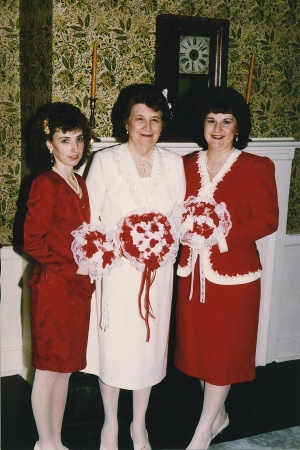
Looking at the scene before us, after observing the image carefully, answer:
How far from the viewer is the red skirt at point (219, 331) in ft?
9.33

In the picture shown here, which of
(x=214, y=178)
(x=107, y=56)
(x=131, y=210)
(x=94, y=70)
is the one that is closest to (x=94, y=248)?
(x=131, y=210)

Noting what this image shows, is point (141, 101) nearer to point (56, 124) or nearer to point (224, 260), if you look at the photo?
point (56, 124)

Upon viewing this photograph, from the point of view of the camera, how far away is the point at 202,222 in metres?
2.68

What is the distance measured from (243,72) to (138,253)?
1.84m

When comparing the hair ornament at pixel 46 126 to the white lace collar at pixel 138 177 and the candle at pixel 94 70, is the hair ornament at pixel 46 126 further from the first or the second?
the candle at pixel 94 70

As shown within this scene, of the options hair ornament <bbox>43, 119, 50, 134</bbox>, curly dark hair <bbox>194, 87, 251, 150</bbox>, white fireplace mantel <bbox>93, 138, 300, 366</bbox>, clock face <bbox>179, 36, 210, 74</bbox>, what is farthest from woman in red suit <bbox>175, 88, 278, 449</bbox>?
white fireplace mantel <bbox>93, 138, 300, 366</bbox>

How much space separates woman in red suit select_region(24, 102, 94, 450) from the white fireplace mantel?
1476mm

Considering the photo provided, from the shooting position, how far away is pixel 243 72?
382 centimetres

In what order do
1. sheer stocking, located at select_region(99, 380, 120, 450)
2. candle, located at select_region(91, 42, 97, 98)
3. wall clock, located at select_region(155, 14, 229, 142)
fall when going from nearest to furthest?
sheer stocking, located at select_region(99, 380, 120, 450)
candle, located at select_region(91, 42, 97, 98)
wall clock, located at select_region(155, 14, 229, 142)

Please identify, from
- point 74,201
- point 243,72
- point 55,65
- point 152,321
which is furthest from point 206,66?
point 152,321

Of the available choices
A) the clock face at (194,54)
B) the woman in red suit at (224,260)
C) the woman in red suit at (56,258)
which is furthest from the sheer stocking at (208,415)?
the clock face at (194,54)

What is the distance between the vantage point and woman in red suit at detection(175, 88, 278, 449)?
9.08 feet

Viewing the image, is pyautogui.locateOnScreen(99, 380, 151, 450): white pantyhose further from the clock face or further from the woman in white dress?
the clock face

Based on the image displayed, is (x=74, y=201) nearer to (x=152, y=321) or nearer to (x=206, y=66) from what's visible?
(x=152, y=321)
